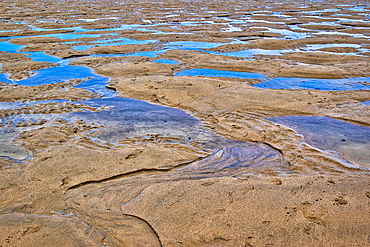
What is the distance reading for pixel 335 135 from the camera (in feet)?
18.7

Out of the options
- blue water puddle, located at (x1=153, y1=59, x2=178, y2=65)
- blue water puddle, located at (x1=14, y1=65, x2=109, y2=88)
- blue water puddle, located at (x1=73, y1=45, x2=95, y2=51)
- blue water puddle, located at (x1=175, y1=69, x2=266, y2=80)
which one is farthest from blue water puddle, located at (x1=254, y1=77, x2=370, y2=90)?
blue water puddle, located at (x1=73, y1=45, x2=95, y2=51)

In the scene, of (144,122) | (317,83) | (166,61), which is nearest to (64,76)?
(166,61)

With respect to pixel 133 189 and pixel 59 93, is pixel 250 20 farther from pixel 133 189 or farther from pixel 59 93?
pixel 133 189

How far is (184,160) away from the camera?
190 inches

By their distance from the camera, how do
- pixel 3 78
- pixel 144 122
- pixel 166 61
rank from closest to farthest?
pixel 144 122, pixel 3 78, pixel 166 61

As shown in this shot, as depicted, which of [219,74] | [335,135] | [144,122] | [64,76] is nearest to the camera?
[335,135]

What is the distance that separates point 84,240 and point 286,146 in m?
3.68

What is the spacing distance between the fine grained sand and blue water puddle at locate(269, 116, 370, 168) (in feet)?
0.16

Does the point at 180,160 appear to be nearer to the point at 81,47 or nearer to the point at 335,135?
the point at 335,135

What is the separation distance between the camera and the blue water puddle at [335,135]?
502 cm

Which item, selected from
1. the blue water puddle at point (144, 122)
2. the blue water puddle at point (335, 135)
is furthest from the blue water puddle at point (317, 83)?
the blue water puddle at point (144, 122)

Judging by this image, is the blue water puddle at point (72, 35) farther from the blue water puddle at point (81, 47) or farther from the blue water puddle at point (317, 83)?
the blue water puddle at point (317, 83)

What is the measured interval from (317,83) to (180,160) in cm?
579

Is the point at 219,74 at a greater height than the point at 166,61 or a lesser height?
lesser
